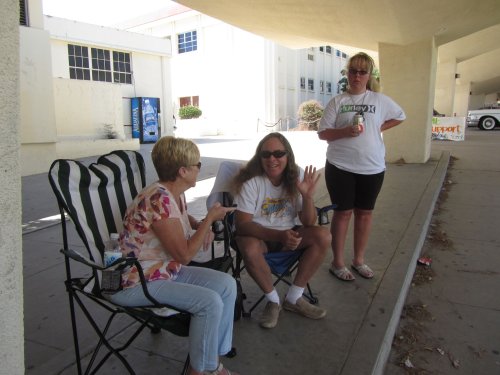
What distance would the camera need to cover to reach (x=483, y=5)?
295 inches

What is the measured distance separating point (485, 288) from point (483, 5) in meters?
6.05

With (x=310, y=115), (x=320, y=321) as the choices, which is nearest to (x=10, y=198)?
(x=320, y=321)

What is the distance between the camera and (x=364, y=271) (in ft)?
11.4

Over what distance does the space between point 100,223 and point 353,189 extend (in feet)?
6.27

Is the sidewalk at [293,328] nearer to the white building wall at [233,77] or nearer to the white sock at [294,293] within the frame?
the white sock at [294,293]

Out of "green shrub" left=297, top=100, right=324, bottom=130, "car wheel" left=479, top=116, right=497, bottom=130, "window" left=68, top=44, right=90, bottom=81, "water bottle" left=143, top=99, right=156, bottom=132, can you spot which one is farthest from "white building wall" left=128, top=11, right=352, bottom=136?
"car wheel" left=479, top=116, right=497, bottom=130

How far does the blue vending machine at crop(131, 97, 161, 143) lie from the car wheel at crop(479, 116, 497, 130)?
16.8m

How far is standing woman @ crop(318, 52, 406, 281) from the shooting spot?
319cm

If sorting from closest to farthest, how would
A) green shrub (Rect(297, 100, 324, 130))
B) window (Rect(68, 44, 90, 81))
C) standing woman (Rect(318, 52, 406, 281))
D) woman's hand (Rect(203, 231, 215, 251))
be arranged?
woman's hand (Rect(203, 231, 215, 251)) → standing woman (Rect(318, 52, 406, 281)) → window (Rect(68, 44, 90, 81)) → green shrub (Rect(297, 100, 324, 130))

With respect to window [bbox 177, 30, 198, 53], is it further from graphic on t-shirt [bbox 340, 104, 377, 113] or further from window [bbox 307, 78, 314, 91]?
graphic on t-shirt [bbox 340, 104, 377, 113]

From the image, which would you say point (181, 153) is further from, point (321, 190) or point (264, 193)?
point (321, 190)

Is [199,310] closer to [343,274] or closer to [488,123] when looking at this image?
[343,274]

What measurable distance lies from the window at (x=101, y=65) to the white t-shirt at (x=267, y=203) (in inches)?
699

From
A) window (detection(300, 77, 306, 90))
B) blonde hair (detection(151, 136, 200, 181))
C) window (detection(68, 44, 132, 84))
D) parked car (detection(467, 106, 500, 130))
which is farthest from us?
window (detection(300, 77, 306, 90))
